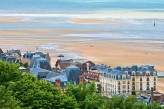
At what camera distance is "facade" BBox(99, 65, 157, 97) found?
119 feet

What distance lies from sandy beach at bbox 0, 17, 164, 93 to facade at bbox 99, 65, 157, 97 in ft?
9.46

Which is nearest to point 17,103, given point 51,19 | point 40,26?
point 40,26

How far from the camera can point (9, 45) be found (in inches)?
2356

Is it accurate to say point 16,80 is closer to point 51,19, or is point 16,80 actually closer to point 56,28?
point 56,28

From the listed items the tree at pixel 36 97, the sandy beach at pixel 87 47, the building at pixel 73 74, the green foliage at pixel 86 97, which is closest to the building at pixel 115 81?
the building at pixel 73 74

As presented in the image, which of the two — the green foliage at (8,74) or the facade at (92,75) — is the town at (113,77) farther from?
the green foliage at (8,74)

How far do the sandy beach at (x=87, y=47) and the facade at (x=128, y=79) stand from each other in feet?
9.46

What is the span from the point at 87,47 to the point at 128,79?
74.2 feet

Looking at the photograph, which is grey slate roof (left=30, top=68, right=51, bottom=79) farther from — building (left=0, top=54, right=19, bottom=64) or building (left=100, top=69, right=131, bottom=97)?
building (left=0, top=54, right=19, bottom=64)

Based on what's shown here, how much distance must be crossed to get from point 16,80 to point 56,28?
199ft

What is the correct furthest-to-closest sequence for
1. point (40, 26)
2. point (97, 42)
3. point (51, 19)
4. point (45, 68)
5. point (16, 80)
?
point (51, 19) → point (40, 26) → point (97, 42) → point (45, 68) → point (16, 80)

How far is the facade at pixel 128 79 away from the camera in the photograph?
119 feet

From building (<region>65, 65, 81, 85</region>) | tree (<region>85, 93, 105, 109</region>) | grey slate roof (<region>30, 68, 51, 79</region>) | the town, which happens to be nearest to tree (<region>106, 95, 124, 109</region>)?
tree (<region>85, 93, 105, 109</region>)

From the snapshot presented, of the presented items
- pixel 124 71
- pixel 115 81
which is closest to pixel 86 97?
pixel 115 81
